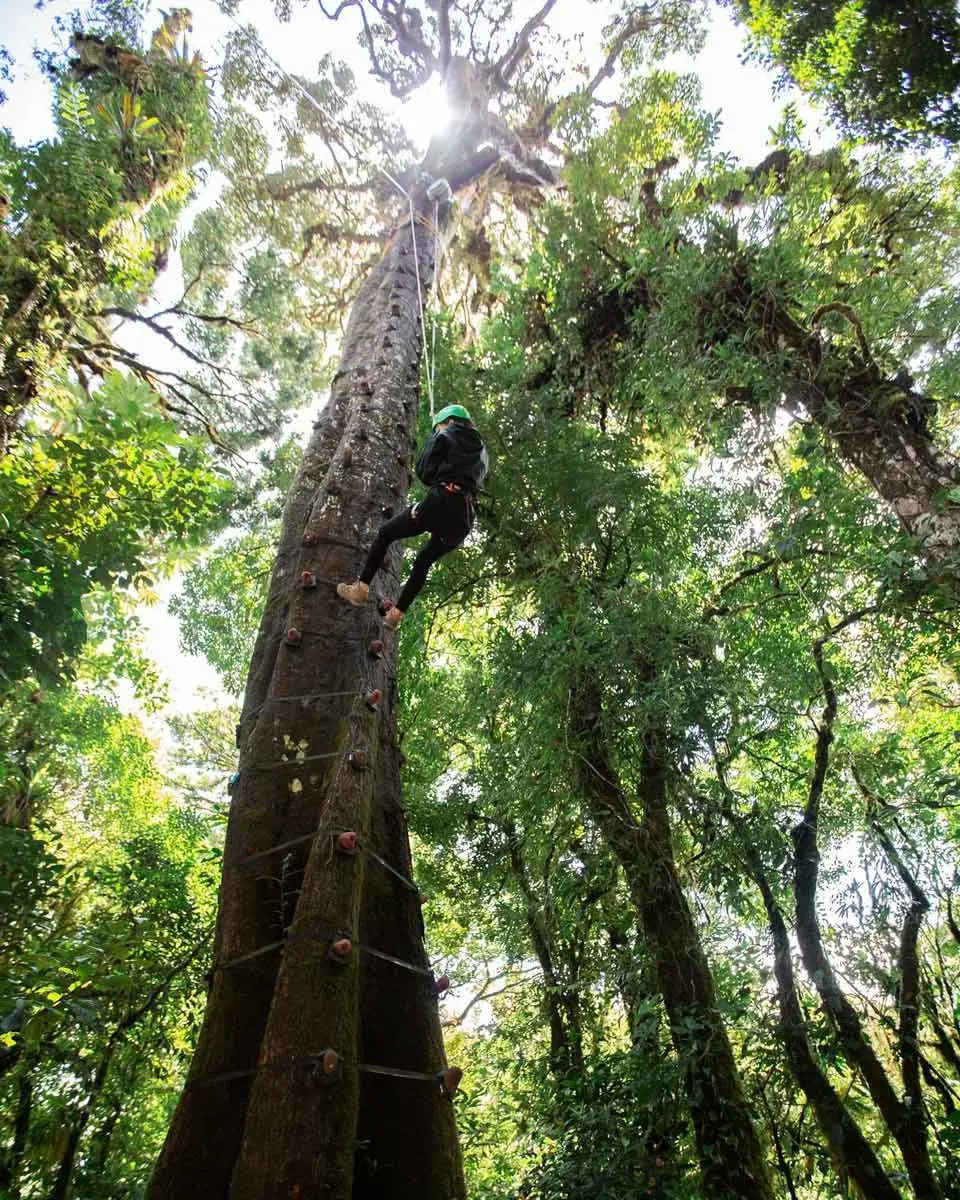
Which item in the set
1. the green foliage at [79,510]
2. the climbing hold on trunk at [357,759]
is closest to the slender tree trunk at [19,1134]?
the green foliage at [79,510]

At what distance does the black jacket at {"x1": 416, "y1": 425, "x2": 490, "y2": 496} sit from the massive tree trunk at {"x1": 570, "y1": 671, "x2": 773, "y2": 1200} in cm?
188

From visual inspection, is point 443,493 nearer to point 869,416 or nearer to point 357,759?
point 357,759

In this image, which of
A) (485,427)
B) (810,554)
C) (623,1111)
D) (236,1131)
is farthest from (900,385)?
(236,1131)

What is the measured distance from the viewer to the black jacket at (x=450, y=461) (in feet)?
12.3

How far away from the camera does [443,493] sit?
366 centimetres

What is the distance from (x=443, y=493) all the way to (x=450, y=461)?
0.80 ft

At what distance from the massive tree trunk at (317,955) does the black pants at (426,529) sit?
0.13 m

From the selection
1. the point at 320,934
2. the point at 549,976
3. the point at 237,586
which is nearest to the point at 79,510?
the point at 237,586

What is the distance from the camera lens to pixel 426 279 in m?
6.85

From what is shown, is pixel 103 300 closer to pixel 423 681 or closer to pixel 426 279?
pixel 426 279

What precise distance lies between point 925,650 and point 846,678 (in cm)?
64

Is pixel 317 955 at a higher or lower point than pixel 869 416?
lower

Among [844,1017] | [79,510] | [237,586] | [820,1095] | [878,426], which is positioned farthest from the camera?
[237,586]

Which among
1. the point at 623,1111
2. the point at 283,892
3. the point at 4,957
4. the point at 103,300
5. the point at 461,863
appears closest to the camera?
the point at 283,892
